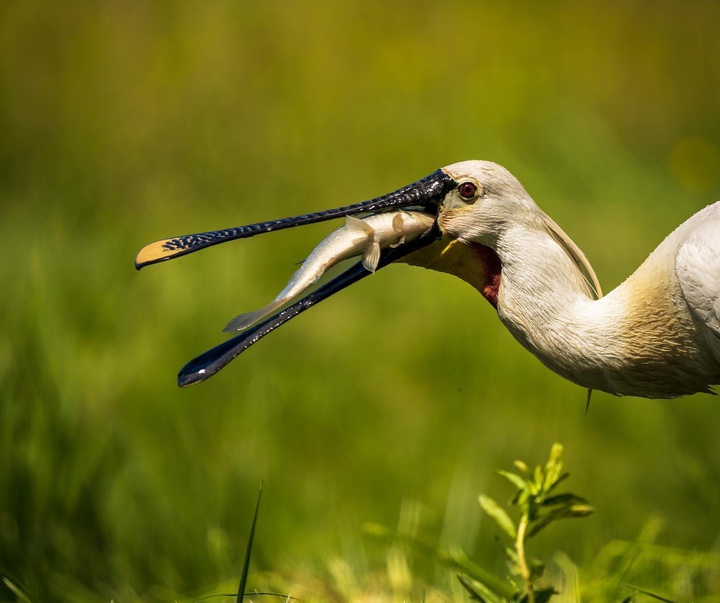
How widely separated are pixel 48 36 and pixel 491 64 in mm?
2447

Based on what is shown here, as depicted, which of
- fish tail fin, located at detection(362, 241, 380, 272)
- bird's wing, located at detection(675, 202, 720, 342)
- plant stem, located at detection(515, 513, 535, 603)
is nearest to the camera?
plant stem, located at detection(515, 513, 535, 603)

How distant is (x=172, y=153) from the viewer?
260 inches

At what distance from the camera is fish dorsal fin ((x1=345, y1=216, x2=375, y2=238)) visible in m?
2.61

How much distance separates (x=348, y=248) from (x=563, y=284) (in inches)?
17.2

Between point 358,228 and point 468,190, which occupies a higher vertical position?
point 468,190

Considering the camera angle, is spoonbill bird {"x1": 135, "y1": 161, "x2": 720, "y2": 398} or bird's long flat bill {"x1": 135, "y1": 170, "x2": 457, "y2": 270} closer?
spoonbill bird {"x1": 135, "y1": 161, "x2": 720, "y2": 398}

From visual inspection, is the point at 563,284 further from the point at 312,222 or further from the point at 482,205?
the point at 312,222

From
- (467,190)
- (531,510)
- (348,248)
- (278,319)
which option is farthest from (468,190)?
(531,510)

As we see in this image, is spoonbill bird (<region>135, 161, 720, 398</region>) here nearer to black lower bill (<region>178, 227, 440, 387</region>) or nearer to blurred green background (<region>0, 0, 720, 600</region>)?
black lower bill (<region>178, 227, 440, 387</region>)

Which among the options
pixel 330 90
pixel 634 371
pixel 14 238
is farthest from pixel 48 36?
pixel 634 371

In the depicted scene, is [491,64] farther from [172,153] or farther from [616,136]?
[172,153]

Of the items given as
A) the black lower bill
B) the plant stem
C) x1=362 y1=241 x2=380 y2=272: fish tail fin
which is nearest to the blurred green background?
the black lower bill

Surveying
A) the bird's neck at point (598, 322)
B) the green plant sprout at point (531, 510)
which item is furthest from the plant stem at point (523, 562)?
the bird's neck at point (598, 322)

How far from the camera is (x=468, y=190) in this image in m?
2.64
